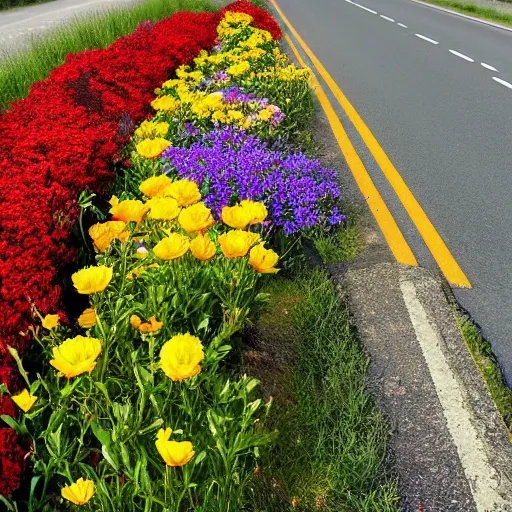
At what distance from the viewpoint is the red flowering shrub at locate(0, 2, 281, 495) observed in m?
2.14

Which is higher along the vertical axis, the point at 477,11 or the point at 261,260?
the point at 261,260

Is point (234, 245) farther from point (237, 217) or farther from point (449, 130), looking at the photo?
point (449, 130)

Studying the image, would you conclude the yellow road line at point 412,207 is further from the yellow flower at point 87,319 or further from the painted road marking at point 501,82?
the painted road marking at point 501,82

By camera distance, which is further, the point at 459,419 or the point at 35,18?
the point at 35,18

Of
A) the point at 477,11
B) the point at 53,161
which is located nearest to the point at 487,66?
the point at 53,161

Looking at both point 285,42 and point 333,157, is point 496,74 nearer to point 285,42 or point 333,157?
point 285,42

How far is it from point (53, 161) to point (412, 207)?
8.68ft

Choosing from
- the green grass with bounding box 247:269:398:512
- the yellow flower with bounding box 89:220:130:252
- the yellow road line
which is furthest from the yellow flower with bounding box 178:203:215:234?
the yellow road line

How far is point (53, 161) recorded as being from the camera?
3.30m

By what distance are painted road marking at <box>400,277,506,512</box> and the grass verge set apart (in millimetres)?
17128

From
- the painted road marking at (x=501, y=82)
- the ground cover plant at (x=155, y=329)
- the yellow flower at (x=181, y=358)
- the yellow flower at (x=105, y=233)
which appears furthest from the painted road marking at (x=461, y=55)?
the yellow flower at (x=181, y=358)

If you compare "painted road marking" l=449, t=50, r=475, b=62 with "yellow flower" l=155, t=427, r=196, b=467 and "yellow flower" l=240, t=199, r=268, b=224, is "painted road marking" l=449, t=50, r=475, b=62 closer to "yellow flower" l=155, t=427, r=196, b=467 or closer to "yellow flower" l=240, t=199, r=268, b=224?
"yellow flower" l=240, t=199, r=268, b=224

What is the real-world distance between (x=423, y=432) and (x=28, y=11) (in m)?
19.7

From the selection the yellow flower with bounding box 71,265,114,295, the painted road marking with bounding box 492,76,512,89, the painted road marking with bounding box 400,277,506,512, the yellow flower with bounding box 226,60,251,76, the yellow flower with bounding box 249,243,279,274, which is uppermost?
the yellow flower with bounding box 71,265,114,295
